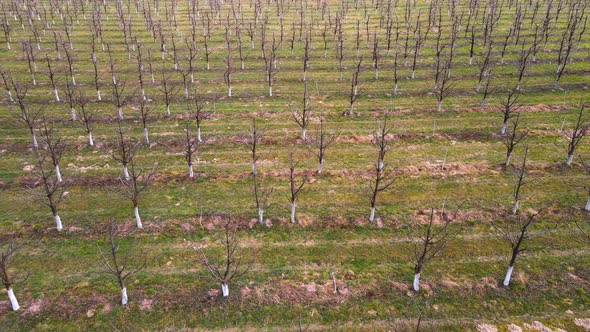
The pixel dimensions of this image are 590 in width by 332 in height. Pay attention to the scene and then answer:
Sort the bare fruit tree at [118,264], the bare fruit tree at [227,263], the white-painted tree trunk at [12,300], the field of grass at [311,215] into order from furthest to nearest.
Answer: the bare fruit tree at [118,264] < the bare fruit tree at [227,263] < the field of grass at [311,215] < the white-painted tree trunk at [12,300]

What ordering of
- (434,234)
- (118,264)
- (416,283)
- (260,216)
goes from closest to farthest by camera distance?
(416,283) < (118,264) < (434,234) < (260,216)

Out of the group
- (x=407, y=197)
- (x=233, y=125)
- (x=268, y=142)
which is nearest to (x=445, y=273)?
(x=407, y=197)

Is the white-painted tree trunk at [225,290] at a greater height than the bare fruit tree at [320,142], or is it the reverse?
the bare fruit tree at [320,142]

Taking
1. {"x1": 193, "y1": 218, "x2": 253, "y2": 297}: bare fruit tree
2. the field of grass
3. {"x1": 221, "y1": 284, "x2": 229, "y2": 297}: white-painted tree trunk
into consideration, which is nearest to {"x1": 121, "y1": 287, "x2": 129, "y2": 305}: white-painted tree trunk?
the field of grass

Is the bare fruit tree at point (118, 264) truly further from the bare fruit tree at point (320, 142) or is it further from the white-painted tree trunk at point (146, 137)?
the bare fruit tree at point (320, 142)

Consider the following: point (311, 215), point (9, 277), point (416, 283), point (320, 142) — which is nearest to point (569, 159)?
point (320, 142)

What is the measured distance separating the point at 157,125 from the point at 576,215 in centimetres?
3542

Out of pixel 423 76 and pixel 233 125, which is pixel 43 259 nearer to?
pixel 233 125

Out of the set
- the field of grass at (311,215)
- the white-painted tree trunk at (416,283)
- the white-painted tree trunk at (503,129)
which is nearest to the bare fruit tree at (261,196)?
the field of grass at (311,215)

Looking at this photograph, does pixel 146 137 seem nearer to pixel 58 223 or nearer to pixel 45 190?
pixel 45 190

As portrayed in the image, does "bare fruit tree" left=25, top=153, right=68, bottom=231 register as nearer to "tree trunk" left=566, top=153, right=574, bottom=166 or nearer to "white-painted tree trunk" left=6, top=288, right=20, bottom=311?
"white-painted tree trunk" left=6, top=288, right=20, bottom=311

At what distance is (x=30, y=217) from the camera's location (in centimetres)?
2692

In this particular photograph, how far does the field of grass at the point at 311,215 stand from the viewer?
2008 centimetres

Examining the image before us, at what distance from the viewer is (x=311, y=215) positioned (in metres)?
27.3
